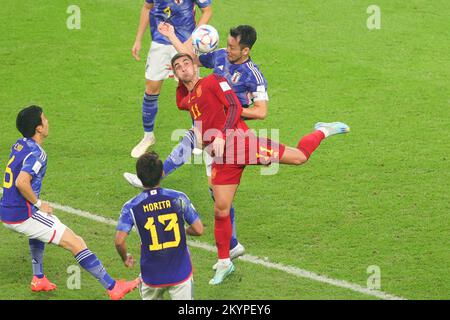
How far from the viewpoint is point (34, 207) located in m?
8.84

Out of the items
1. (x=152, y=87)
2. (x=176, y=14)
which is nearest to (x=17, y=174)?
(x=152, y=87)

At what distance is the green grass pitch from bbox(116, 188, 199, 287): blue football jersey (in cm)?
137

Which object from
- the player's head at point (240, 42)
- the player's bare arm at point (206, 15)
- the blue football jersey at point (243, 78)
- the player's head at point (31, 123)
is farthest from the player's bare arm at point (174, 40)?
the player's head at point (31, 123)

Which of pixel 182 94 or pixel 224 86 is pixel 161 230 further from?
pixel 182 94

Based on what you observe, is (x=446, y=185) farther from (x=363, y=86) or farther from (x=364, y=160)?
(x=363, y=86)

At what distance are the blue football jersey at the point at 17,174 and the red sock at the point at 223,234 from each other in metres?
1.74

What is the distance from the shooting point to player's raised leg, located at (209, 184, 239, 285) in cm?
909

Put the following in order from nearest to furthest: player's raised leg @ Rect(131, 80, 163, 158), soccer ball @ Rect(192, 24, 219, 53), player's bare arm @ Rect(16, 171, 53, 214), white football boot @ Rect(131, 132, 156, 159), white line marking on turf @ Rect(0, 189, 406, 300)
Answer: player's bare arm @ Rect(16, 171, 53, 214) < white line marking on turf @ Rect(0, 189, 406, 300) < soccer ball @ Rect(192, 24, 219, 53) < white football boot @ Rect(131, 132, 156, 159) < player's raised leg @ Rect(131, 80, 163, 158)

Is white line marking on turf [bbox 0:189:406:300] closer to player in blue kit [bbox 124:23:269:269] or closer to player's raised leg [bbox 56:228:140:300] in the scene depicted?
player in blue kit [bbox 124:23:269:269]

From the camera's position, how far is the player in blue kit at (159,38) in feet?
39.7

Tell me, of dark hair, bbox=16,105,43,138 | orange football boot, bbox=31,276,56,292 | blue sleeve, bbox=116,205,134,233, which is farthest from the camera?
orange football boot, bbox=31,276,56,292

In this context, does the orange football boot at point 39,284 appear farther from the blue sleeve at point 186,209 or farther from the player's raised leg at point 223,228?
the blue sleeve at point 186,209

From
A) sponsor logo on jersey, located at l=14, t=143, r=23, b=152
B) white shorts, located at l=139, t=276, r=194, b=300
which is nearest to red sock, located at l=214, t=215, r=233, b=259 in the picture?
white shorts, located at l=139, t=276, r=194, b=300

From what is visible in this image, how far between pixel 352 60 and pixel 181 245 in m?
7.81
